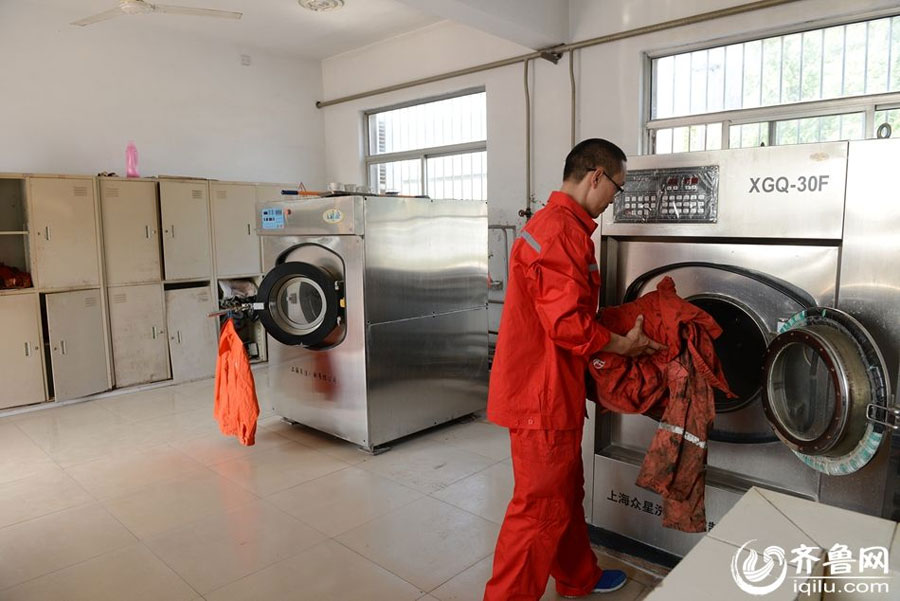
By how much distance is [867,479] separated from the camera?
1.64 meters

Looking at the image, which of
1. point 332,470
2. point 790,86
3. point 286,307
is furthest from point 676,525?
point 790,86

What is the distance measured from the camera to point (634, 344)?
69.9 inches

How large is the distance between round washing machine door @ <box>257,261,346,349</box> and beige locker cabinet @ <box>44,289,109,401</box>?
1832 millimetres

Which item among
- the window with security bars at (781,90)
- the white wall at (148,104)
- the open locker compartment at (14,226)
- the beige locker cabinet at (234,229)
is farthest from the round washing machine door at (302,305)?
the white wall at (148,104)

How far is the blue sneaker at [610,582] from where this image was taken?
2035 millimetres

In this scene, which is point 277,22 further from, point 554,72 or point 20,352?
point 20,352

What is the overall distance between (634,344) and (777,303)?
1.50 feet

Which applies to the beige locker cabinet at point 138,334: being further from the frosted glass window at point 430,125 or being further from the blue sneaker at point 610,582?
the blue sneaker at point 610,582

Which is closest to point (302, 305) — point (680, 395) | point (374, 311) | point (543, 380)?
point (374, 311)

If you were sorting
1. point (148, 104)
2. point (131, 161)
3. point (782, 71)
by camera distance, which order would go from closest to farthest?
point (782, 71) → point (131, 161) → point (148, 104)

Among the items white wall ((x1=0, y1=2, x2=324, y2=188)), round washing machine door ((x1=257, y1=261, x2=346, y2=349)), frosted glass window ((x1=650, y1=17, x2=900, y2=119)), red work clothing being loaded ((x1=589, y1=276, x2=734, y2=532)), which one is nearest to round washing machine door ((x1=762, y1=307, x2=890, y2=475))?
red work clothing being loaded ((x1=589, y1=276, x2=734, y2=532))

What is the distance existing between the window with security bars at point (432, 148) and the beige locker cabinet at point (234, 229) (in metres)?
1.41

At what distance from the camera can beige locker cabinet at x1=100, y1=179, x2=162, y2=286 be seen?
4602 millimetres

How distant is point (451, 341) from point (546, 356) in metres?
1.97
